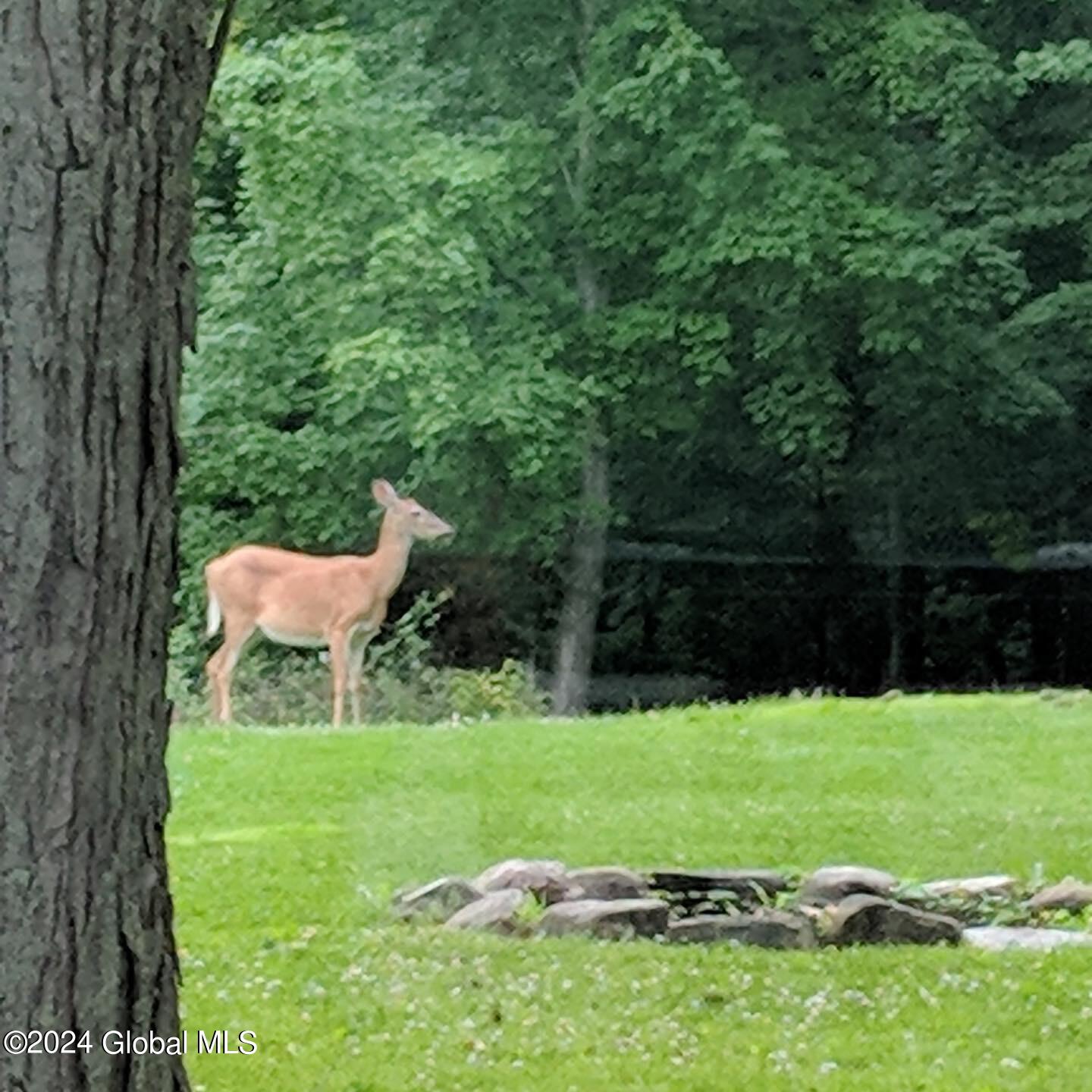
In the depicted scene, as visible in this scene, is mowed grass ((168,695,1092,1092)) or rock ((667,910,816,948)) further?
rock ((667,910,816,948))

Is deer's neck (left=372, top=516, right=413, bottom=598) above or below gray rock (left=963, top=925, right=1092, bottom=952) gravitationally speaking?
above

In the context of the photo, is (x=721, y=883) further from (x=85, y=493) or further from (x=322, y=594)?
(x=85, y=493)

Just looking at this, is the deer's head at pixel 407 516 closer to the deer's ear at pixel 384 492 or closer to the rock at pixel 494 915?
the deer's ear at pixel 384 492

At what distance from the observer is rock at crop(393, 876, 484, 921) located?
116 inches

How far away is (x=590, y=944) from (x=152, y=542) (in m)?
1.35

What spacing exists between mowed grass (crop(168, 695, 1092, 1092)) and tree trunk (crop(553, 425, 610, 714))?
0.09 metres

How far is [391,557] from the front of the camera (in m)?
3.18

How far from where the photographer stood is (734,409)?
3520 mm

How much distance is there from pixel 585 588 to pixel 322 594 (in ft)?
1.43

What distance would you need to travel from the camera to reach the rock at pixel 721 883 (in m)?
3.12

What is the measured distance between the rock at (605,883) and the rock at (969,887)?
1.43 ft

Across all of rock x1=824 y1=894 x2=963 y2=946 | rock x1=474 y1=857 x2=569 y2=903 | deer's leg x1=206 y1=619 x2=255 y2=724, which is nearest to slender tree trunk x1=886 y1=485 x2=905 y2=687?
rock x1=824 y1=894 x2=963 y2=946

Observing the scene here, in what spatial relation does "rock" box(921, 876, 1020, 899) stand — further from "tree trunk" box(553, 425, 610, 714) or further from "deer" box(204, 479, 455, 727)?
"deer" box(204, 479, 455, 727)

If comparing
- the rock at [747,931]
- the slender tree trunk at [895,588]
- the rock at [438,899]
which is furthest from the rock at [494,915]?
the slender tree trunk at [895,588]
